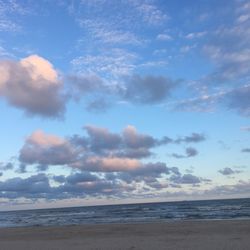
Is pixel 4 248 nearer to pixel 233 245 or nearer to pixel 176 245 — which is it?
pixel 176 245

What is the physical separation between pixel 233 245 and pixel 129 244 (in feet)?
18.8

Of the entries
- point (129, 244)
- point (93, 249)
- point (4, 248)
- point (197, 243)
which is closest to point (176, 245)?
point (197, 243)

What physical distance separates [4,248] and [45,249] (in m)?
3.16

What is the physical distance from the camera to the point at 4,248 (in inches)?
971

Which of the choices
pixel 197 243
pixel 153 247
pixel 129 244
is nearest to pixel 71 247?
pixel 129 244

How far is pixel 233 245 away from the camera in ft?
69.2

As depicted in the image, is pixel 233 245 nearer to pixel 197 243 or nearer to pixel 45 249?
pixel 197 243

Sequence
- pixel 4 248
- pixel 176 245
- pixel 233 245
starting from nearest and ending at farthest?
pixel 233 245
pixel 176 245
pixel 4 248

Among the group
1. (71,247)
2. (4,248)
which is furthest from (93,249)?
(4,248)

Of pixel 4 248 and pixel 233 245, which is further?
pixel 4 248

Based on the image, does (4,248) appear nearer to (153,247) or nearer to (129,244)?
(129,244)

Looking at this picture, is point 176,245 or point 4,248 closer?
point 176,245

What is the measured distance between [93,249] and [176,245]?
4457 mm

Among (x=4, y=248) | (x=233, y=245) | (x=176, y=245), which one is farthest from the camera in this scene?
(x=4, y=248)
